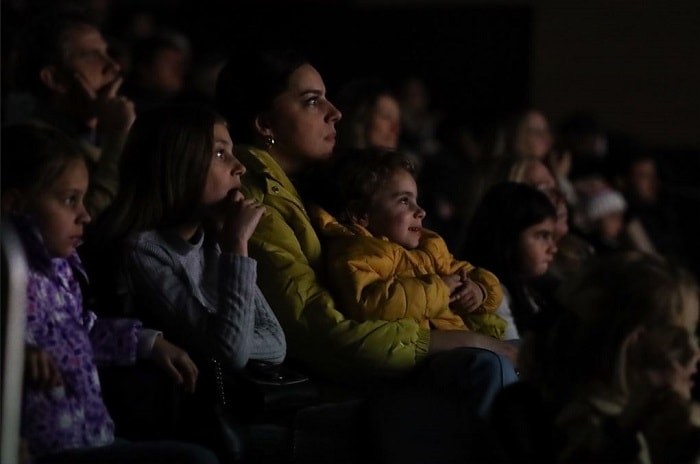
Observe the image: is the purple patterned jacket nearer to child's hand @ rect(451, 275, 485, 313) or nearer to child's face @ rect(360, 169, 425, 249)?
child's face @ rect(360, 169, 425, 249)

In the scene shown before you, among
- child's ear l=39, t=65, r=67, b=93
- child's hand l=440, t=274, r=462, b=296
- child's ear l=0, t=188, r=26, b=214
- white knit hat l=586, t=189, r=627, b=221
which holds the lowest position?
white knit hat l=586, t=189, r=627, b=221

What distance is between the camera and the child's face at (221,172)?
4469mm

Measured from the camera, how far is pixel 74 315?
157 inches

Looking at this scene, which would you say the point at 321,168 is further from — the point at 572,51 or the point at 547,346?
the point at 572,51

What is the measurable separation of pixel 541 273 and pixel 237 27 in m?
6.76

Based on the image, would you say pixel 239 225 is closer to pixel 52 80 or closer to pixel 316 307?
pixel 316 307

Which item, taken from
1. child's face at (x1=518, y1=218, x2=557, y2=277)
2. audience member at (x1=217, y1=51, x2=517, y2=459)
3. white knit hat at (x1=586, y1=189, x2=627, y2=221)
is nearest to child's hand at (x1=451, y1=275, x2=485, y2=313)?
audience member at (x1=217, y1=51, x2=517, y2=459)

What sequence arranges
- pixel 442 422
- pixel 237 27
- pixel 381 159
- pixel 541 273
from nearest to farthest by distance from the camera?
pixel 442 422 < pixel 381 159 < pixel 541 273 < pixel 237 27

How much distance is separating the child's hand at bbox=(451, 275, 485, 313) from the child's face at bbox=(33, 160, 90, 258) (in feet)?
4.57

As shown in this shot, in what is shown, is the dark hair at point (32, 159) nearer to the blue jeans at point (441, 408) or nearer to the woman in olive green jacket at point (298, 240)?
the woman in olive green jacket at point (298, 240)

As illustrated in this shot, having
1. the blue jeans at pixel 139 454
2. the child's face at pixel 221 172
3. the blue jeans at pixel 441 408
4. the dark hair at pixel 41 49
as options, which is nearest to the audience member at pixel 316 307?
the blue jeans at pixel 441 408

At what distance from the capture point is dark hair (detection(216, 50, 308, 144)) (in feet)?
16.5

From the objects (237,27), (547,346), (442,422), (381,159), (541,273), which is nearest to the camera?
(547,346)

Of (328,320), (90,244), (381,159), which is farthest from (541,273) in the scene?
(90,244)
